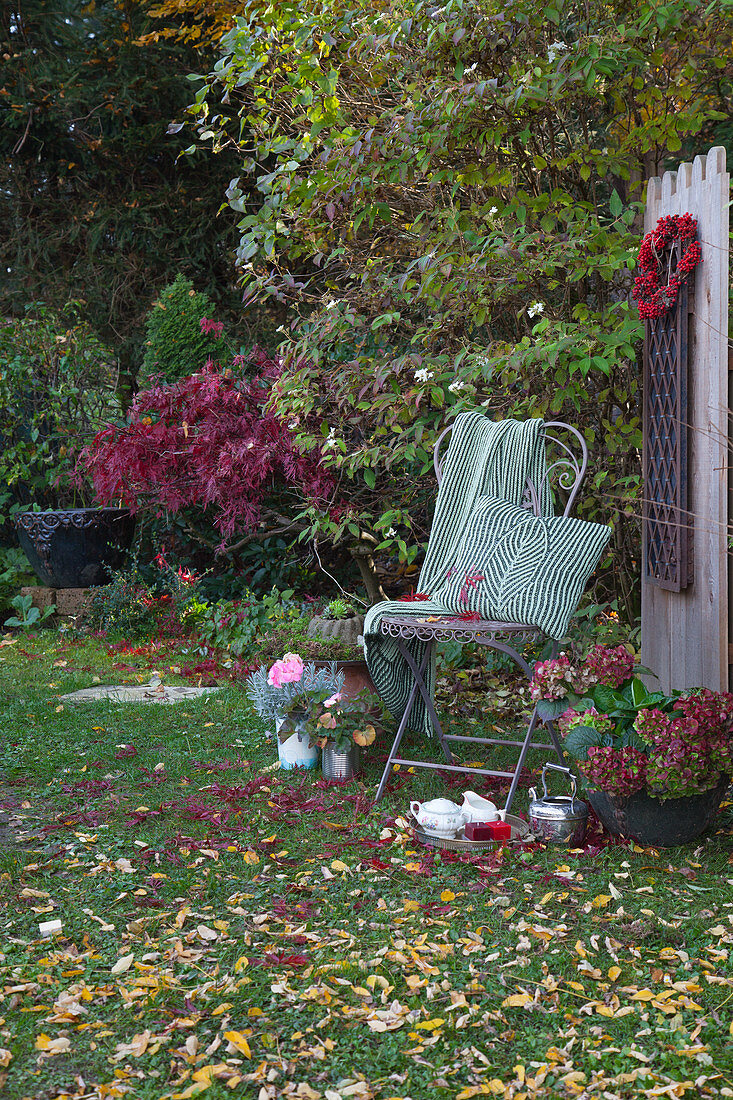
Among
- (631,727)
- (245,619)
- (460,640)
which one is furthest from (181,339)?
(631,727)

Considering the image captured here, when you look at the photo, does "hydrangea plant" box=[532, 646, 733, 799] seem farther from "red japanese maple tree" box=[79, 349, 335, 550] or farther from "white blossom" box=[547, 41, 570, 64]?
"red japanese maple tree" box=[79, 349, 335, 550]

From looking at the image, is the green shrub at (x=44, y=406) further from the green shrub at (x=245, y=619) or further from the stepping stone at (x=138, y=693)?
the stepping stone at (x=138, y=693)

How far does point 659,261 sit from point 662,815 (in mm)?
1803

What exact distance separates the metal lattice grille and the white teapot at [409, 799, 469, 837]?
3.55ft

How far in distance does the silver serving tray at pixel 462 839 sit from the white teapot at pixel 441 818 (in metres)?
0.01

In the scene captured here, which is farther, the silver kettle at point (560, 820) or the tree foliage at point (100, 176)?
the tree foliage at point (100, 176)

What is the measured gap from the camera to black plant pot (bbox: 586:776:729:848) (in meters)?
2.56

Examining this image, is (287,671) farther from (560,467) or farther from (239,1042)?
(239,1042)

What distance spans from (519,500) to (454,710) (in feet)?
4.03

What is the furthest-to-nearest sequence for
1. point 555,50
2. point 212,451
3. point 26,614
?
point 26,614 → point 212,451 → point 555,50

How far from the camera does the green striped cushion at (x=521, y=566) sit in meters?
2.91

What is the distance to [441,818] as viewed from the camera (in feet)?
8.61

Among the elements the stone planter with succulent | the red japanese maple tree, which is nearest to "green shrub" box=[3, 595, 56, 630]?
the red japanese maple tree

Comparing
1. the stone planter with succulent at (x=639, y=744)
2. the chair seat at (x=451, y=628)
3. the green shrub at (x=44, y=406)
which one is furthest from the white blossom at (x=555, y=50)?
the green shrub at (x=44, y=406)
